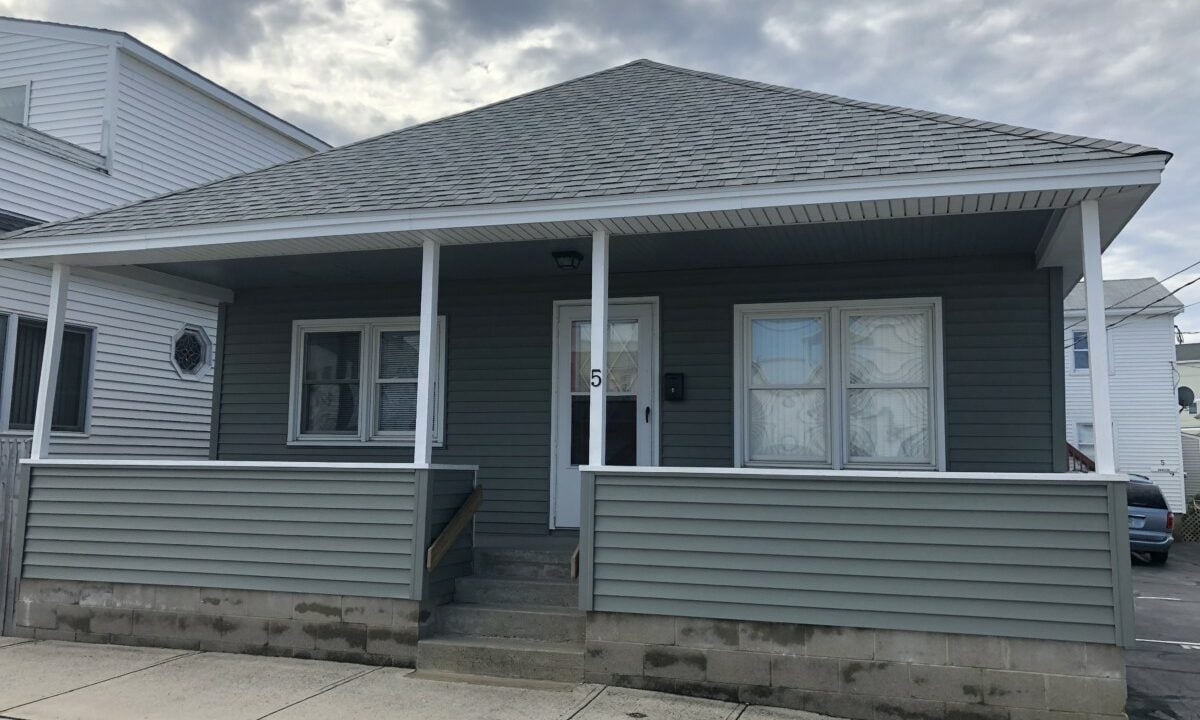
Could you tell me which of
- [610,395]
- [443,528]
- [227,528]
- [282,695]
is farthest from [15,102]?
[282,695]

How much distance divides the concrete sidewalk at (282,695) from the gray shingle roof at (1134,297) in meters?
17.5

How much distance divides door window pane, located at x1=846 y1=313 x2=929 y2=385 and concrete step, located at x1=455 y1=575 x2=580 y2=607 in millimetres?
2775

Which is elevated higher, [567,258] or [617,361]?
[567,258]

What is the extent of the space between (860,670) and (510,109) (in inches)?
217

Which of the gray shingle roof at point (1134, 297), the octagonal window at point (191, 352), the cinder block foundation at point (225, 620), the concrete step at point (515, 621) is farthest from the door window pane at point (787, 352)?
the gray shingle roof at point (1134, 297)

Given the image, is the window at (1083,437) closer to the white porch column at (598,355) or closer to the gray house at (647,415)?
the gray house at (647,415)

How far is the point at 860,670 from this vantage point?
16.6ft

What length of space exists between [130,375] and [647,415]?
29.7 feet

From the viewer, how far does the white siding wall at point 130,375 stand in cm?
1154

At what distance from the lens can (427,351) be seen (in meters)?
6.09

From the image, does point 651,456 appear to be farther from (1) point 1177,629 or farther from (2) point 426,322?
(1) point 1177,629

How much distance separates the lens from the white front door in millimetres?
7586

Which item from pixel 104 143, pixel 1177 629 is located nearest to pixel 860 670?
pixel 1177 629

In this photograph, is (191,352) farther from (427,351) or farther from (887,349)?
(887,349)
